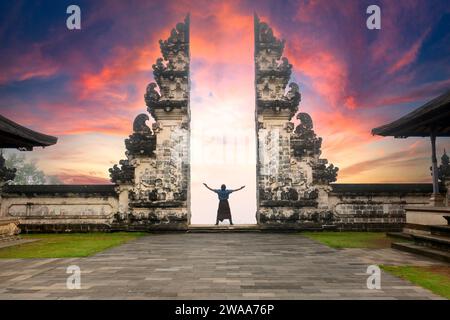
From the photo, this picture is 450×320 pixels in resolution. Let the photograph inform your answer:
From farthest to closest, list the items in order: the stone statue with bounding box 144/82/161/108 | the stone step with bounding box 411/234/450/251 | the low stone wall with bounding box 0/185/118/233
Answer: the stone statue with bounding box 144/82/161/108
the low stone wall with bounding box 0/185/118/233
the stone step with bounding box 411/234/450/251

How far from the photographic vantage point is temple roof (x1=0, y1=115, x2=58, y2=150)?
11.3m

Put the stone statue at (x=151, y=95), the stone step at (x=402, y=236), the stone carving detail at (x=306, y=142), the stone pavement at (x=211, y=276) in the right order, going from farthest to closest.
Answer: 1. the stone statue at (x=151, y=95)
2. the stone carving detail at (x=306, y=142)
3. the stone step at (x=402, y=236)
4. the stone pavement at (x=211, y=276)

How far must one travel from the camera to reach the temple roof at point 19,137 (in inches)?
445

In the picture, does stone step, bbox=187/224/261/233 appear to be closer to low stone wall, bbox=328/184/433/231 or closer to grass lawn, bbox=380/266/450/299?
low stone wall, bbox=328/184/433/231

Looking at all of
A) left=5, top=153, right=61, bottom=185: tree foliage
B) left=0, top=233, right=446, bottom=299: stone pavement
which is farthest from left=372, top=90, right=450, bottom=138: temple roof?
left=5, top=153, right=61, bottom=185: tree foliage

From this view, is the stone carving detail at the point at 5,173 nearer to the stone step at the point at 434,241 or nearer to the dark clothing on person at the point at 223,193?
the dark clothing on person at the point at 223,193

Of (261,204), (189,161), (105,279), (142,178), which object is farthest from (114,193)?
(105,279)

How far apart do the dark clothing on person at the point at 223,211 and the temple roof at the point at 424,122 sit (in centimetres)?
745

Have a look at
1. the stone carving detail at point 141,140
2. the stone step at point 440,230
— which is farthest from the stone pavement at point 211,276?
the stone carving detail at point 141,140

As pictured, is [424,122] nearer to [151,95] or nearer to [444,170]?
[444,170]

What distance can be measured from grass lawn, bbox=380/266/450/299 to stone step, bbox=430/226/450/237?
2.48 meters

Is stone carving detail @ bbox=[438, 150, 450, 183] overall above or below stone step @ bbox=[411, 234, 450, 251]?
above

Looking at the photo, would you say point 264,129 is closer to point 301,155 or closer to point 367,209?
point 301,155

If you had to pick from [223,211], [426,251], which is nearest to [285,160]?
[223,211]
